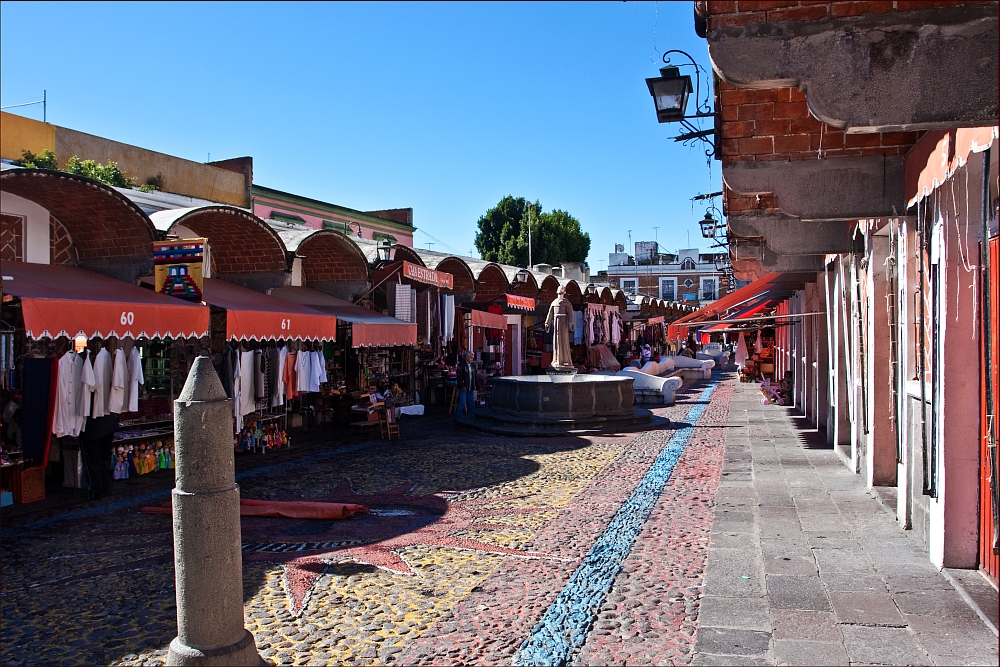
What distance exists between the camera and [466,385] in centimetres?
1761

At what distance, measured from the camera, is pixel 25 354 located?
946 cm

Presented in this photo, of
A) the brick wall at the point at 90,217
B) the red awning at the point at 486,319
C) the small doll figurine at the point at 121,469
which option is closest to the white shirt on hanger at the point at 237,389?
the small doll figurine at the point at 121,469

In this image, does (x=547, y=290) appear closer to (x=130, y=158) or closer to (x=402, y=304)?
(x=402, y=304)

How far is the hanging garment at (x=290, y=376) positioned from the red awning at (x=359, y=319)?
1343 mm

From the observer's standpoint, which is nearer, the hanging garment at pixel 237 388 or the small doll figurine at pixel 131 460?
the small doll figurine at pixel 131 460

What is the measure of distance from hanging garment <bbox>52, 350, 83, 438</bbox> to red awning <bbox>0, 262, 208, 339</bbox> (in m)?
0.47

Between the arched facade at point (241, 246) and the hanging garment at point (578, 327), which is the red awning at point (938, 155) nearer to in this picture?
the arched facade at point (241, 246)

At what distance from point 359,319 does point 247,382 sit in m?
3.06

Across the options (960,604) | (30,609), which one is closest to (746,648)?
(960,604)

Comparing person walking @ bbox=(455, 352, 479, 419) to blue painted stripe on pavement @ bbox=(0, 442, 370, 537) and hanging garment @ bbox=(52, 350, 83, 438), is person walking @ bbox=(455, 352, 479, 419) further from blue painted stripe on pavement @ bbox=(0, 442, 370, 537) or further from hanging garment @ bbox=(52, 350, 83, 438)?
hanging garment @ bbox=(52, 350, 83, 438)

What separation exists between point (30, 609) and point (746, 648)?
4.72 metres

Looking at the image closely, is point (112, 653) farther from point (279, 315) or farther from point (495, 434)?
point (495, 434)

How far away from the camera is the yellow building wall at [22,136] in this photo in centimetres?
1803

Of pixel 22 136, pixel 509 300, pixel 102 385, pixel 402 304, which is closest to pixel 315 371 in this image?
pixel 402 304
